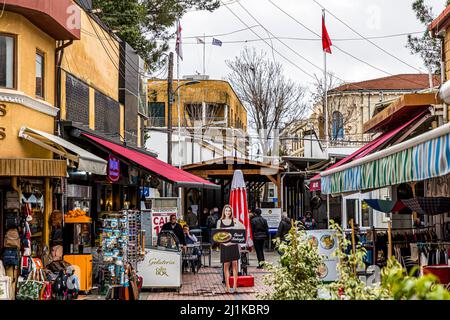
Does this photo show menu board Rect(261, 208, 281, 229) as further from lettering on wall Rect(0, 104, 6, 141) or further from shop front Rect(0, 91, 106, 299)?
lettering on wall Rect(0, 104, 6, 141)

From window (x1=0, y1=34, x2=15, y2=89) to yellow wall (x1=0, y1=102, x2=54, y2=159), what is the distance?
0.44 m

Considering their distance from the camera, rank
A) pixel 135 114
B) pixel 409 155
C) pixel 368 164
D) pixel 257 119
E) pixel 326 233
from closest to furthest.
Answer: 1. pixel 409 155
2. pixel 368 164
3. pixel 326 233
4. pixel 135 114
5. pixel 257 119

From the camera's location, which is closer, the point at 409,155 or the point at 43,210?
the point at 409,155

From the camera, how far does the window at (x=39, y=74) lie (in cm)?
1595

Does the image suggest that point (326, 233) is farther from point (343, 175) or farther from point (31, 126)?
point (31, 126)

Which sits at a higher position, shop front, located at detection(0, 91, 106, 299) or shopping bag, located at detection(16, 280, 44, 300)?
shop front, located at detection(0, 91, 106, 299)

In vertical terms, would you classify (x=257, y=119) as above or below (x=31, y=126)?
above

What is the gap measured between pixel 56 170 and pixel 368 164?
21.1 feet

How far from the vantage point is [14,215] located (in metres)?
14.2

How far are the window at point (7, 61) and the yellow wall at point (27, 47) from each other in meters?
0.10

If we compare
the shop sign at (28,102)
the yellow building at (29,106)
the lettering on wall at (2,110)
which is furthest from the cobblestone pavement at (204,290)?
the shop sign at (28,102)

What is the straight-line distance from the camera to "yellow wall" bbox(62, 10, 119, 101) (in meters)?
18.8

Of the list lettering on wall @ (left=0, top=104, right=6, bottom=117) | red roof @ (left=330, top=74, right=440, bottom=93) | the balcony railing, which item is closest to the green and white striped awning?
lettering on wall @ (left=0, top=104, right=6, bottom=117)
